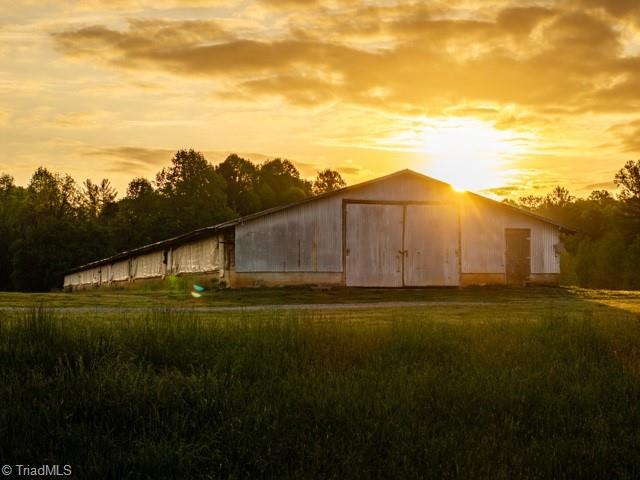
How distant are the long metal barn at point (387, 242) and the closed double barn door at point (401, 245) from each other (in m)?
0.04

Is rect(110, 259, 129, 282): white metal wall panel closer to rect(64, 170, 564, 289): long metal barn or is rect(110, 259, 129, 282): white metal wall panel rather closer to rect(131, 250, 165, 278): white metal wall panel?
rect(131, 250, 165, 278): white metal wall panel

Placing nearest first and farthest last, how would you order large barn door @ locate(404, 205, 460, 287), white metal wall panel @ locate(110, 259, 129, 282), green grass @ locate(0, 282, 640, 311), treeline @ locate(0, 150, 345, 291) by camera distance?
green grass @ locate(0, 282, 640, 311) < large barn door @ locate(404, 205, 460, 287) < white metal wall panel @ locate(110, 259, 129, 282) < treeline @ locate(0, 150, 345, 291)

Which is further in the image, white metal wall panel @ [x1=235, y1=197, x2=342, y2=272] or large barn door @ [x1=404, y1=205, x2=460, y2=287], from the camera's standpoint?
large barn door @ [x1=404, y1=205, x2=460, y2=287]

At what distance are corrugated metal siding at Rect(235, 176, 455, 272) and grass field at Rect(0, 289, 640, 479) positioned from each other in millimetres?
19728

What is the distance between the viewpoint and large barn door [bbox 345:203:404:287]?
33.5m

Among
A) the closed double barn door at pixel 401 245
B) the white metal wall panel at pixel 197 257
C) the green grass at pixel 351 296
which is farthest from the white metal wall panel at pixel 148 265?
the closed double barn door at pixel 401 245

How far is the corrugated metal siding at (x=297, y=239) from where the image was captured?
106 feet

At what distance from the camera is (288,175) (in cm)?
10775

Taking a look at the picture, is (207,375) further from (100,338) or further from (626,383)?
(626,383)

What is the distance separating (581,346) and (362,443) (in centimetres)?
596

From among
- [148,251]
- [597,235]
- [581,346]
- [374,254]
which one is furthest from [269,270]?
[597,235]

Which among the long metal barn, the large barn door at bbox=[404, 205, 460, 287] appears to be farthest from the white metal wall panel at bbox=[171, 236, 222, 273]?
the large barn door at bbox=[404, 205, 460, 287]

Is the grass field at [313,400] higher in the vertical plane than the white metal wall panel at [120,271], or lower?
lower

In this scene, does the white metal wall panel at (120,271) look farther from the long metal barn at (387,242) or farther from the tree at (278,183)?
the tree at (278,183)
